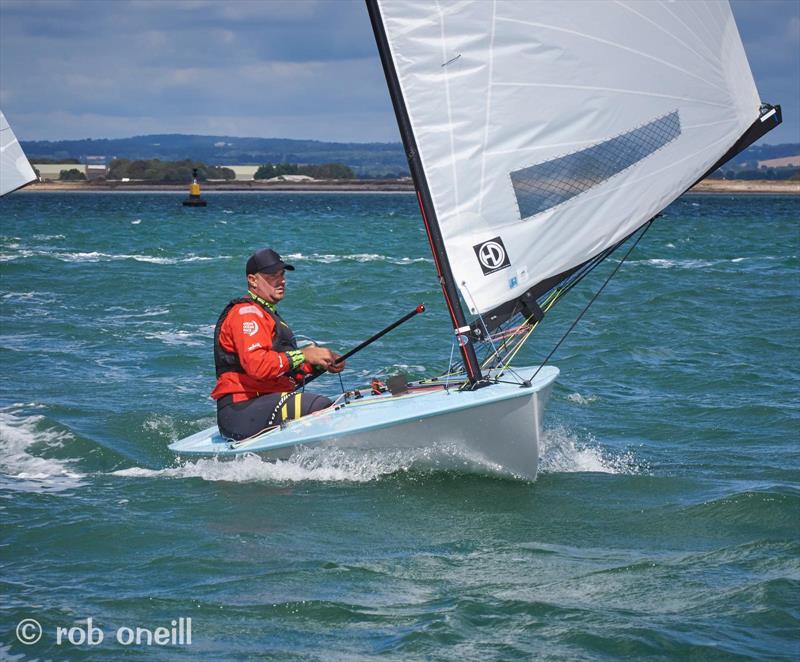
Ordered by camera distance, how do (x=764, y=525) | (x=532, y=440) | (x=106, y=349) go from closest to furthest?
(x=764, y=525) → (x=532, y=440) → (x=106, y=349)

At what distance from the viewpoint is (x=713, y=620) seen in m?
4.77

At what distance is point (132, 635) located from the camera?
4.64 meters

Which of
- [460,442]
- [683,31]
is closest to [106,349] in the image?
[460,442]

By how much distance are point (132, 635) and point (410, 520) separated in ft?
6.37

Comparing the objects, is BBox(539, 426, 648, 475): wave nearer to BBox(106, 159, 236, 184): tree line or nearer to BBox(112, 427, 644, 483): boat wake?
BBox(112, 427, 644, 483): boat wake

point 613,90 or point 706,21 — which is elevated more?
point 706,21

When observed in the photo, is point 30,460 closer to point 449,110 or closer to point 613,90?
point 449,110

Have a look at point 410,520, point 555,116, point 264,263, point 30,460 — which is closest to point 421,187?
point 555,116

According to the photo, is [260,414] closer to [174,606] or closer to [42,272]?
[174,606]

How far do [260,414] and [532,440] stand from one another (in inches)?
65.1

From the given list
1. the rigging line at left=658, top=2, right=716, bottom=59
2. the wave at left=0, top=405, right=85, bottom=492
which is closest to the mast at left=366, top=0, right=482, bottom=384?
the rigging line at left=658, top=2, right=716, bottom=59

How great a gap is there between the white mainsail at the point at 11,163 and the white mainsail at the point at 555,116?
882 cm

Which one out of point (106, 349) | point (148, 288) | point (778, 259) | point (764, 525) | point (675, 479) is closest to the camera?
point (764, 525)

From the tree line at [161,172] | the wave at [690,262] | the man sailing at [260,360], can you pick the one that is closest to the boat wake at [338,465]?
the man sailing at [260,360]
